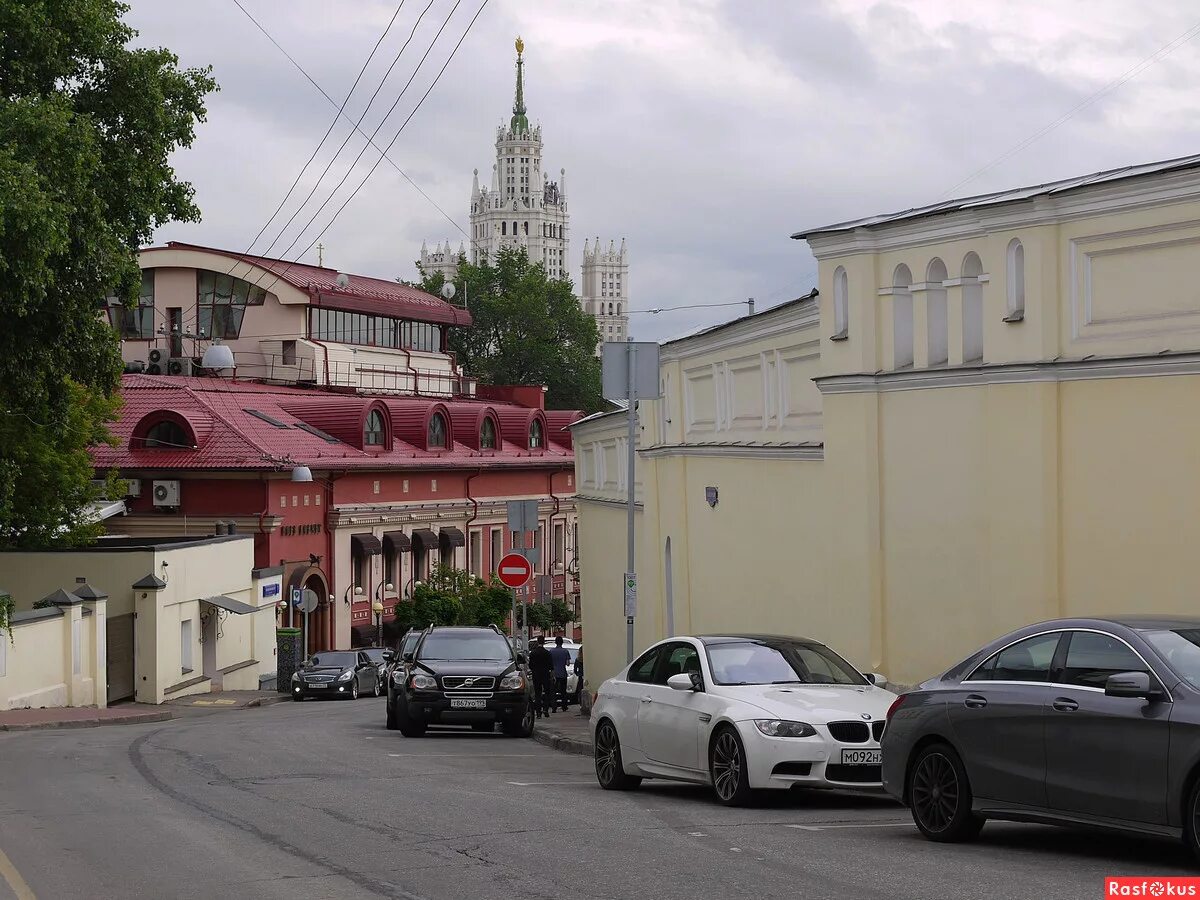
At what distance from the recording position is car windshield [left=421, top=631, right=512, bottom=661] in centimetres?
2447

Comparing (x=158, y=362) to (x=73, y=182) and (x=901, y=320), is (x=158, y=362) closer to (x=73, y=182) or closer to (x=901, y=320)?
(x=73, y=182)

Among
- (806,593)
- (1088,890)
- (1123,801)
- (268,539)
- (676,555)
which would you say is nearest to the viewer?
(1088,890)

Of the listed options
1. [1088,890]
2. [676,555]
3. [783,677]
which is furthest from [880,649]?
[1088,890]

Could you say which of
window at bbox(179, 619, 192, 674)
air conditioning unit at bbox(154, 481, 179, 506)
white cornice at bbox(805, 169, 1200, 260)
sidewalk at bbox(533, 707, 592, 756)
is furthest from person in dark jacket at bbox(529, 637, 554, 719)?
air conditioning unit at bbox(154, 481, 179, 506)

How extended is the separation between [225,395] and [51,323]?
3327cm

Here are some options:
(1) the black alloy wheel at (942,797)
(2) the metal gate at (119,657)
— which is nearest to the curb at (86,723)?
(2) the metal gate at (119,657)

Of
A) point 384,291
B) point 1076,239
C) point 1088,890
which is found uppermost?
point 384,291

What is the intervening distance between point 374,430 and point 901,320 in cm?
4294

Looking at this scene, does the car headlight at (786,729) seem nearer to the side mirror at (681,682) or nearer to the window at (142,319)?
the side mirror at (681,682)

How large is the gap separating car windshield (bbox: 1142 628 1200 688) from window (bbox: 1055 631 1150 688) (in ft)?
0.45

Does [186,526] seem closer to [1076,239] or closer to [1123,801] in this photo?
[1076,239]

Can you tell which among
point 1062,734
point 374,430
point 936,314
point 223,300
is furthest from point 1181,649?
point 223,300

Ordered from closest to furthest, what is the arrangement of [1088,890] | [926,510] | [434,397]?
[1088,890], [926,510], [434,397]

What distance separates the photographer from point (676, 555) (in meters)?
24.2
